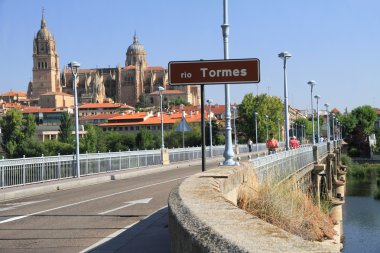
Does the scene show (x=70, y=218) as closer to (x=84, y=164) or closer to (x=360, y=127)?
(x=84, y=164)

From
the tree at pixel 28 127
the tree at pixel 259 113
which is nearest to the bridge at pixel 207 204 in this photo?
the tree at pixel 28 127

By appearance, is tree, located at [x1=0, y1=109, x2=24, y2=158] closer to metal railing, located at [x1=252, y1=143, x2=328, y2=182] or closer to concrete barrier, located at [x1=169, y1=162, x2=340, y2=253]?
metal railing, located at [x1=252, y1=143, x2=328, y2=182]

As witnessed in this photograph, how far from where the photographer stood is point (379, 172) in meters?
104

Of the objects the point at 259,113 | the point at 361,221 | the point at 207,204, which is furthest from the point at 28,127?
the point at 207,204

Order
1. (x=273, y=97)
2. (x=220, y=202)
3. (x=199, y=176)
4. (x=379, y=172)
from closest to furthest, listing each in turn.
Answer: (x=220, y=202), (x=199, y=176), (x=379, y=172), (x=273, y=97)

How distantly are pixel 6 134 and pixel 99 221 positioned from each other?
105 metres

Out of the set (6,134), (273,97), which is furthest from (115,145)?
(273,97)

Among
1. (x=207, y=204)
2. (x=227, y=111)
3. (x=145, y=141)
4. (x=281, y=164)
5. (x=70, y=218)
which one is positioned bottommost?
(x=70, y=218)

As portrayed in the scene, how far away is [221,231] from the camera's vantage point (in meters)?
3.83

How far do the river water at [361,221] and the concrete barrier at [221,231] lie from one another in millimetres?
30066

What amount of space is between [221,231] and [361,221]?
151ft

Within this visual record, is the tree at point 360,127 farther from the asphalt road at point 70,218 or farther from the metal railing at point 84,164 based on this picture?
the asphalt road at point 70,218

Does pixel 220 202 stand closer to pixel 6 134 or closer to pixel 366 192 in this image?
pixel 366 192

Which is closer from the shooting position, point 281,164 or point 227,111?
point 227,111
